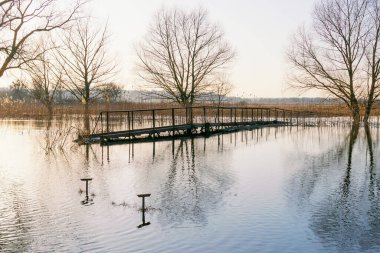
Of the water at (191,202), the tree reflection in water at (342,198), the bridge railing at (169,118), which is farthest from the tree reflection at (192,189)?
the bridge railing at (169,118)

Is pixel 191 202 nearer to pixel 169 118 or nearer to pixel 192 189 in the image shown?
pixel 192 189

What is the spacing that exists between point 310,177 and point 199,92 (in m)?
25.7

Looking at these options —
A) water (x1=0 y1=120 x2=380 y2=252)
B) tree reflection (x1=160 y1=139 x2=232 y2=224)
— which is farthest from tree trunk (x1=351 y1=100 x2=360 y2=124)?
tree reflection (x1=160 y1=139 x2=232 y2=224)

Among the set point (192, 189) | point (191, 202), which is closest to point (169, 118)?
point (192, 189)

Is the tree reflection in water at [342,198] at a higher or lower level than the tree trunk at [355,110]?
lower

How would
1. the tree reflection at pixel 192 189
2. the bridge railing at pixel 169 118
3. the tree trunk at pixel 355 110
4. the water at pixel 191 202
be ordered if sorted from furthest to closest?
the tree trunk at pixel 355 110 → the bridge railing at pixel 169 118 → the tree reflection at pixel 192 189 → the water at pixel 191 202

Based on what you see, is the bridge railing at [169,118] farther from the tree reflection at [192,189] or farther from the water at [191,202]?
the tree reflection at [192,189]

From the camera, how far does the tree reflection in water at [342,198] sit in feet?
25.6

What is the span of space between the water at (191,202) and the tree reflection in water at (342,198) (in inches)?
0.9

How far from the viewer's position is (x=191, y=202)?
10148 millimetres

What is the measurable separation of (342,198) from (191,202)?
12.7 feet

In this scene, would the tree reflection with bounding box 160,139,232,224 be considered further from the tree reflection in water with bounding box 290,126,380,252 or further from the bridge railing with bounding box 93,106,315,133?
the bridge railing with bounding box 93,106,315,133

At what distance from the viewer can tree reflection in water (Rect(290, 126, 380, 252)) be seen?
7793 millimetres

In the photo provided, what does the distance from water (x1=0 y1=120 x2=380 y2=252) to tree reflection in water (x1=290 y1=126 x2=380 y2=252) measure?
2cm
